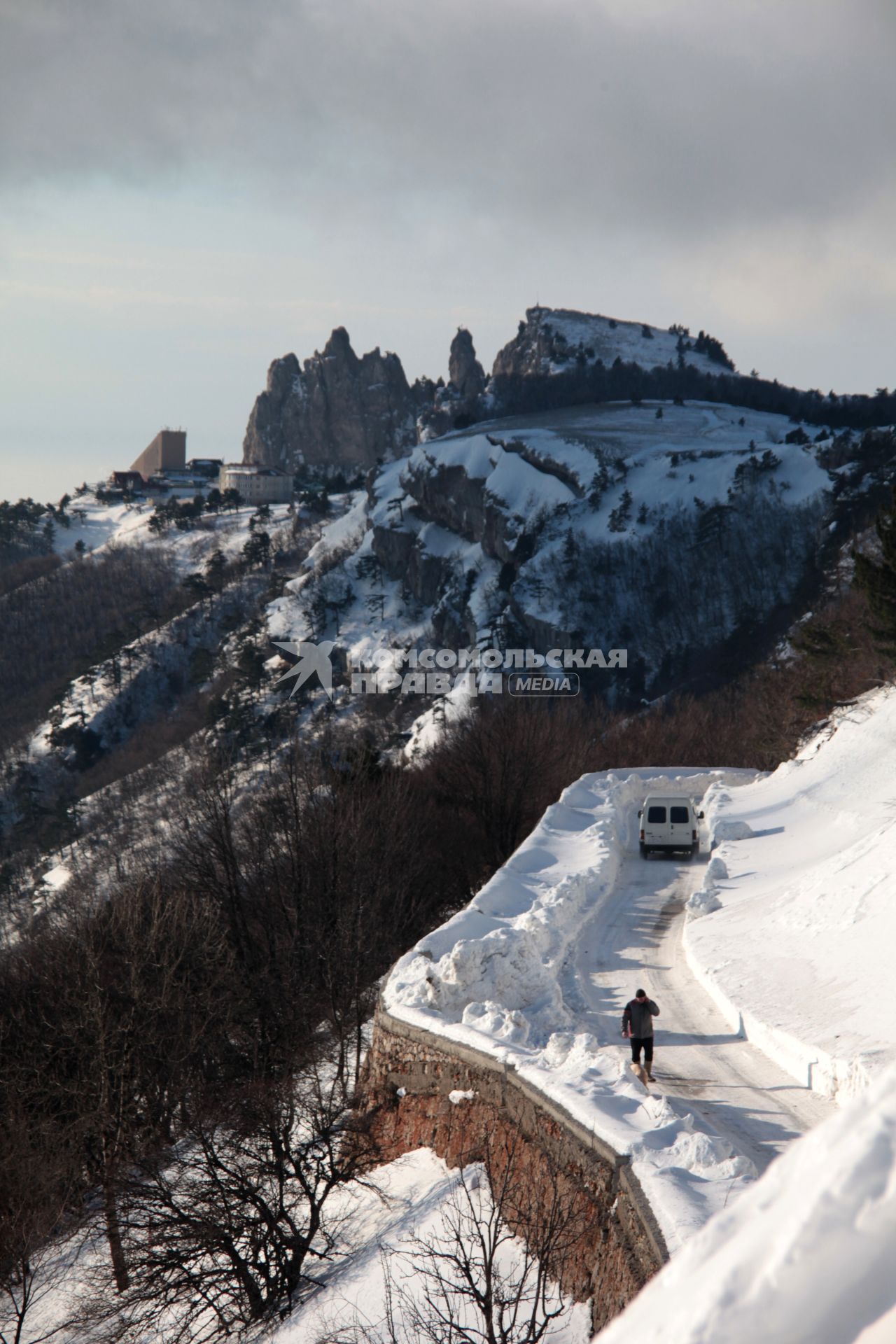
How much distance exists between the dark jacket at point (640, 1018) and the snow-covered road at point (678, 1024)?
710 millimetres

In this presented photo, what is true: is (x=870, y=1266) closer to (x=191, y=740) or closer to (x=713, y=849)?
(x=713, y=849)

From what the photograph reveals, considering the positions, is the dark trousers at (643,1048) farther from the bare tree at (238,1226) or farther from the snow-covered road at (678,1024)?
the bare tree at (238,1226)

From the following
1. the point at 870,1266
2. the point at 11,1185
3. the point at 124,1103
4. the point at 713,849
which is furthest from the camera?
the point at 713,849

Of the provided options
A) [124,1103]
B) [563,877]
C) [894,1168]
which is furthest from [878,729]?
[894,1168]

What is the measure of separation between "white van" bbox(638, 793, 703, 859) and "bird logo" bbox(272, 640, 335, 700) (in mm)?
100385

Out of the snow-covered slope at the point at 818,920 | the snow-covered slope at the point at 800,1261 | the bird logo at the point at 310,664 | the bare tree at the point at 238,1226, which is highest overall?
the snow-covered slope at the point at 800,1261

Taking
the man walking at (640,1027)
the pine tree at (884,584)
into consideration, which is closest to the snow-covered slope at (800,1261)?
the man walking at (640,1027)

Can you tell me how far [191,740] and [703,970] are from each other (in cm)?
11252

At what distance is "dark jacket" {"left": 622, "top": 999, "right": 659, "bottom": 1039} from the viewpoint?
12.6 m

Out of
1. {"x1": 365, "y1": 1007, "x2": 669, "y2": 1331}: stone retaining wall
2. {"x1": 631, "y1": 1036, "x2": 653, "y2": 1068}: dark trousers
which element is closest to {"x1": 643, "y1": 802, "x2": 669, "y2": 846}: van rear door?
{"x1": 365, "y1": 1007, "x2": 669, "y2": 1331}: stone retaining wall

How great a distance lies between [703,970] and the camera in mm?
17250

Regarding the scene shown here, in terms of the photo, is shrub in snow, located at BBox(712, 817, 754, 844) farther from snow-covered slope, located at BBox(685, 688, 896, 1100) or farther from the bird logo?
the bird logo

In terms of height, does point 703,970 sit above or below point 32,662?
above

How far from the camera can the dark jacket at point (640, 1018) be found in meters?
12.6
